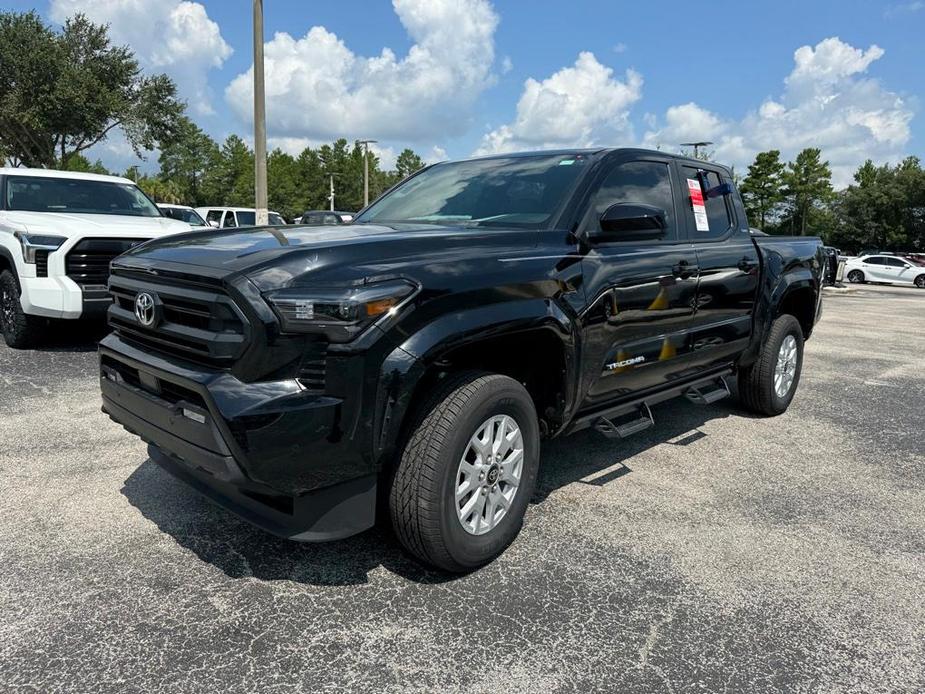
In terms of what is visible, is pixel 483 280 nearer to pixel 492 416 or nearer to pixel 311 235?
pixel 492 416

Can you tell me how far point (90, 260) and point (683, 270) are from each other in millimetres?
5481

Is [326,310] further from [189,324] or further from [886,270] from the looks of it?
[886,270]

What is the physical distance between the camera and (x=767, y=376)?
535 cm

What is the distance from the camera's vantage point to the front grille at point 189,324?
2506 millimetres

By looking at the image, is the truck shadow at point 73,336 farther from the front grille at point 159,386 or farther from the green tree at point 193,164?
the green tree at point 193,164

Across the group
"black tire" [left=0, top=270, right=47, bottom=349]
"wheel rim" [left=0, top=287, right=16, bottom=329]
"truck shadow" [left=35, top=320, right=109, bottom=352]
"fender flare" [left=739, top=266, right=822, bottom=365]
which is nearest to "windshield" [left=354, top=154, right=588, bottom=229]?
"fender flare" [left=739, top=266, right=822, bottom=365]

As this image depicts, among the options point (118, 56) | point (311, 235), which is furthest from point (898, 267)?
point (311, 235)

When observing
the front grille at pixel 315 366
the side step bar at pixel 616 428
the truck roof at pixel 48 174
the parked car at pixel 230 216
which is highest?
the parked car at pixel 230 216

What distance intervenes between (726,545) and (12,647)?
115 inches

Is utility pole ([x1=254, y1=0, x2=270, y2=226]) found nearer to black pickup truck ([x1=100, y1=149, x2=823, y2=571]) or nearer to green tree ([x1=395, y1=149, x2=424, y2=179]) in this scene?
black pickup truck ([x1=100, y1=149, x2=823, y2=571])

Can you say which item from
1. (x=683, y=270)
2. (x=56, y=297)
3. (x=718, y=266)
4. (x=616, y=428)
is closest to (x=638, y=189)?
(x=683, y=270)

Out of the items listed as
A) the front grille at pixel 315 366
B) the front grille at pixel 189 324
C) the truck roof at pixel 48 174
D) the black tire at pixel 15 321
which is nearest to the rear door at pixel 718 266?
the front grille at pixel 315 366

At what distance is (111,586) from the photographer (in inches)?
110

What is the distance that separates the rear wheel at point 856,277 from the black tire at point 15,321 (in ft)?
111
